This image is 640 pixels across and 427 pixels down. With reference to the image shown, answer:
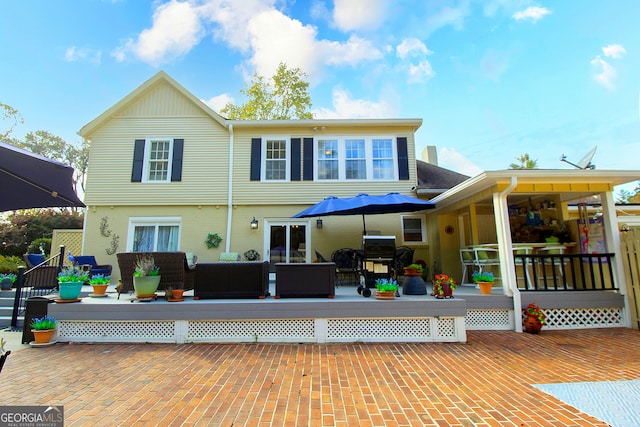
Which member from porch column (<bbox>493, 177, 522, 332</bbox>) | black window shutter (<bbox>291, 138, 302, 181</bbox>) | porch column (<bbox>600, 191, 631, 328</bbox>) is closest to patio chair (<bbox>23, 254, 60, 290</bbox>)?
black window shutter (<bbox>291, 138, 302, 181</bbox>)

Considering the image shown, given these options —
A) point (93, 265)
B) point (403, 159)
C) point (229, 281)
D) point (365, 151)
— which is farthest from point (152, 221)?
point (403, 159)

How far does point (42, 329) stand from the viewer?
15.2 ft

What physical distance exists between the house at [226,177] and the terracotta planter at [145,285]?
382 cm

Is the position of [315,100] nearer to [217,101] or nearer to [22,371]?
[217,101]

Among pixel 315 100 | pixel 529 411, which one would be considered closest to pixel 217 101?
pixel 315 100

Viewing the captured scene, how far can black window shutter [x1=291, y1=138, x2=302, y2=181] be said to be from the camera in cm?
936

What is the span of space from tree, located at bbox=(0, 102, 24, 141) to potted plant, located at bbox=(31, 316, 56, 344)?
918 inches

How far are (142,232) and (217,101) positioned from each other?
1244 cm

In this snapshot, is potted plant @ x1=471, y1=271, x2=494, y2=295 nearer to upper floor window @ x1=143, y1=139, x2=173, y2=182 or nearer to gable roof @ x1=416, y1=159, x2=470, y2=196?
gable roof @ x1=416, y1=159, x2=470, y2=196

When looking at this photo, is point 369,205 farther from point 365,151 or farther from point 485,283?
point 365,151

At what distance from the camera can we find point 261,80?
61.0 feet

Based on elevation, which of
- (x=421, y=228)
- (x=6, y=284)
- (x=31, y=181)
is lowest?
(x=6, y=284)

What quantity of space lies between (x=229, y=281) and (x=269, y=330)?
1138 millimetres

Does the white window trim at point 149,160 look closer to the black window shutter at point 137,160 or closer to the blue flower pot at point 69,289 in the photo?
the black window shutter at point 137,160
